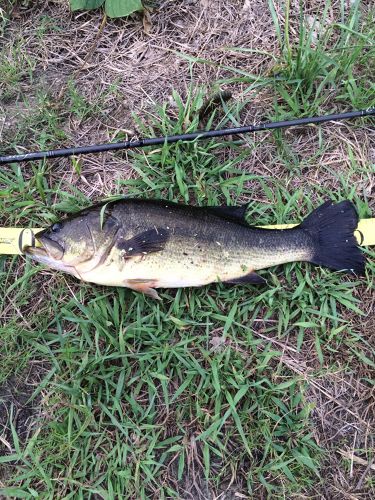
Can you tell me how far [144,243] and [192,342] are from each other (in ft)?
2.70

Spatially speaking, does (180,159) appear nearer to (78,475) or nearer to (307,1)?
(307,1)

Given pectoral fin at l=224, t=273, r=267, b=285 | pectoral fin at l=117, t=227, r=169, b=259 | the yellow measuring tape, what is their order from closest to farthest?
pectoral fin at l=117, t=227, r=169, b=259
pectoral fin at l=224, t=273, r=267, b=285
the yellow measuring tape

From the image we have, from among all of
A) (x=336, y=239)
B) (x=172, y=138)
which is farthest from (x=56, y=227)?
(x=336, y=239)

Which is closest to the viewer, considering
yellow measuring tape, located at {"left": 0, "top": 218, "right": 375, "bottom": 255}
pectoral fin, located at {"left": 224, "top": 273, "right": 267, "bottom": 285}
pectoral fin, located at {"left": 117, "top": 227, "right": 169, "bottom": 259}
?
pectoral fin, located at {"left": 117, "top": 227, "right": 169, "bottom": 259}

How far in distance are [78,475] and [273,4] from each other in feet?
13.4

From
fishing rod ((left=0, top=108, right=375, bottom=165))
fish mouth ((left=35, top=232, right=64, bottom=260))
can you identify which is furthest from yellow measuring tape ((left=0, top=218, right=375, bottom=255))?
fishing rod ((left=0, top=108, right=375, bottom=165))

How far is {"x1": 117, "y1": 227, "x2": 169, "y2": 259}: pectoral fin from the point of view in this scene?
9.59ft

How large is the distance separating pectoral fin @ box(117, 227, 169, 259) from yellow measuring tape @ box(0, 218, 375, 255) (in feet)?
2.44

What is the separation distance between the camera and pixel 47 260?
9.94 feet

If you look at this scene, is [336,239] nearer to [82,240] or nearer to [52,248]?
[82,240]

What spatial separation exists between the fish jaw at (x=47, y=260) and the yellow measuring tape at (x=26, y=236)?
0.14 m

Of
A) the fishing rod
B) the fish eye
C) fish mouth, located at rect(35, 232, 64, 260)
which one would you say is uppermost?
the fishing rod

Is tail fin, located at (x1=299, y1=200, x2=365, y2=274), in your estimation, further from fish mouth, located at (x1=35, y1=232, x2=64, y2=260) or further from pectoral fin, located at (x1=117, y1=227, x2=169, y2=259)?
fish mouth, located at (x1=35, y1=232, x2=64, y2=260)

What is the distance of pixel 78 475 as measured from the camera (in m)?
2.90
